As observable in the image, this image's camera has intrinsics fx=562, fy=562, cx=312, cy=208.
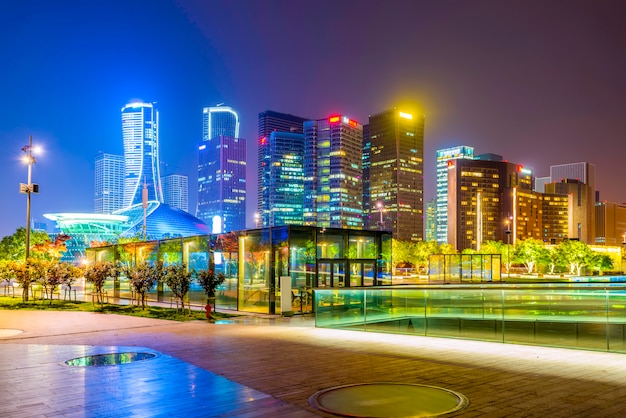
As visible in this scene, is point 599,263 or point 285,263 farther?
point 599,263

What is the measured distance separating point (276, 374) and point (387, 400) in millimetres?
2760

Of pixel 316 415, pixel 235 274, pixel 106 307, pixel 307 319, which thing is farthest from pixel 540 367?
pixel 106 307

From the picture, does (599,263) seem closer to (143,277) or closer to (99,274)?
(99,274)

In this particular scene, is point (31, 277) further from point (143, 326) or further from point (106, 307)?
point (143, 326)

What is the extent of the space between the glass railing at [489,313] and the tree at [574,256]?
77715mm

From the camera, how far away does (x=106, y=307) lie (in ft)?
95.3

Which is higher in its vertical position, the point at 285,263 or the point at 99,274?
the point at 285,263

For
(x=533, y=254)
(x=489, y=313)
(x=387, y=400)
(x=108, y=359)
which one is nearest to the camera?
(x=387, y=400)

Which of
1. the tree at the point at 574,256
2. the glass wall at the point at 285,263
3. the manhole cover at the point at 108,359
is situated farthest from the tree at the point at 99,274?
the tree at the point at 574,256

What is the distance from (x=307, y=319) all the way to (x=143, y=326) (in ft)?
20.8

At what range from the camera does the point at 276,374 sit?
10656mm

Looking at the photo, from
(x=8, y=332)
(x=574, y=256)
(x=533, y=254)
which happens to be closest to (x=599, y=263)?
(x=574, y=256)

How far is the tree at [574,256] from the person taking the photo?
9050 cm

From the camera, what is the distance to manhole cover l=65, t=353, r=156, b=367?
12.0 metres
